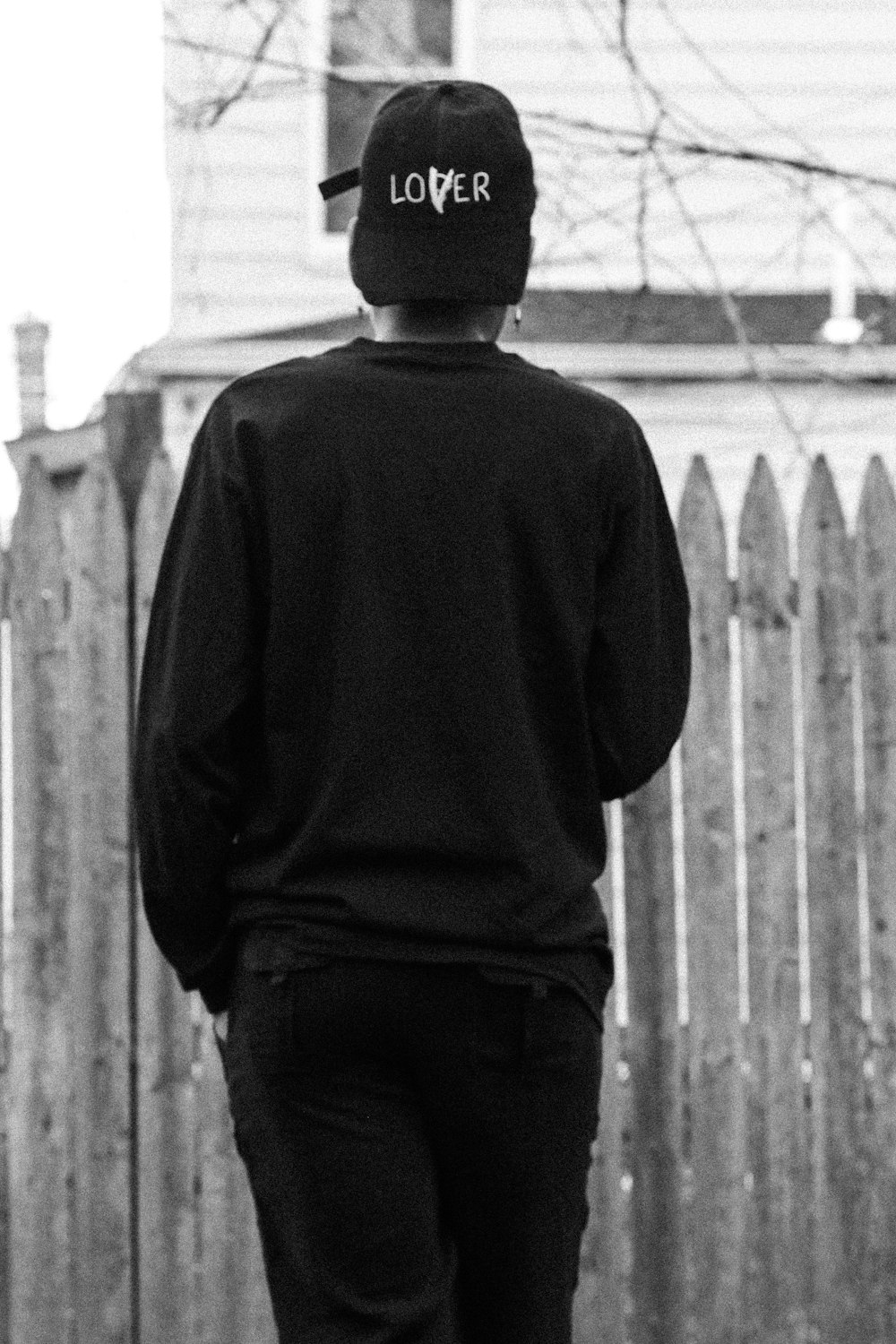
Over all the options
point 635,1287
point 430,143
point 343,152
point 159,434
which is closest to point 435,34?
point 343,152

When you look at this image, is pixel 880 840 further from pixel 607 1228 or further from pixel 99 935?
pixel 99 935

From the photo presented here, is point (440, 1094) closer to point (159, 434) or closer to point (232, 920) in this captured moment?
point (232, 920)

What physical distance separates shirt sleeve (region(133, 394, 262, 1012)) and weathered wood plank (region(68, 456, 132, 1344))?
1996 millimetres

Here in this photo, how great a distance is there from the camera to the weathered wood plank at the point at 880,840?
187 inches

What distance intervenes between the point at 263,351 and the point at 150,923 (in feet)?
22.7

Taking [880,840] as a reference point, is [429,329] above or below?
above

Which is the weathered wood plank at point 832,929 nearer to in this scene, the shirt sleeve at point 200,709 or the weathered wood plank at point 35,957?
the weathered wood plank at point 35,957

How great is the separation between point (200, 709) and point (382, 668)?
22 centimetres

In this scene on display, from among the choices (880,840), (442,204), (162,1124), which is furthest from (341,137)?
(442,204)

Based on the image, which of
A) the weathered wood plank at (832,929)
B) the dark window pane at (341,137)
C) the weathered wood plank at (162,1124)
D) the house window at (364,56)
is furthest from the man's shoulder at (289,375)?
the dark window pane at (341,137)

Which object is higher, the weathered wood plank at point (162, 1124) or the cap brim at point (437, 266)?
the cap brim at point (437, 266)

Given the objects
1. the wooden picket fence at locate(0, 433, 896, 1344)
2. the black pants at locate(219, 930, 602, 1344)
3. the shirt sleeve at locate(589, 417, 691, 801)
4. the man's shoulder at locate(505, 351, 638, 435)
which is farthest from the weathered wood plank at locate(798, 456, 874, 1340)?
the black pants at locate(219, 930, 602, 1344)

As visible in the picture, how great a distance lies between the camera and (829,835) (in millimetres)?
4773

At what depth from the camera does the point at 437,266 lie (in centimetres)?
267
